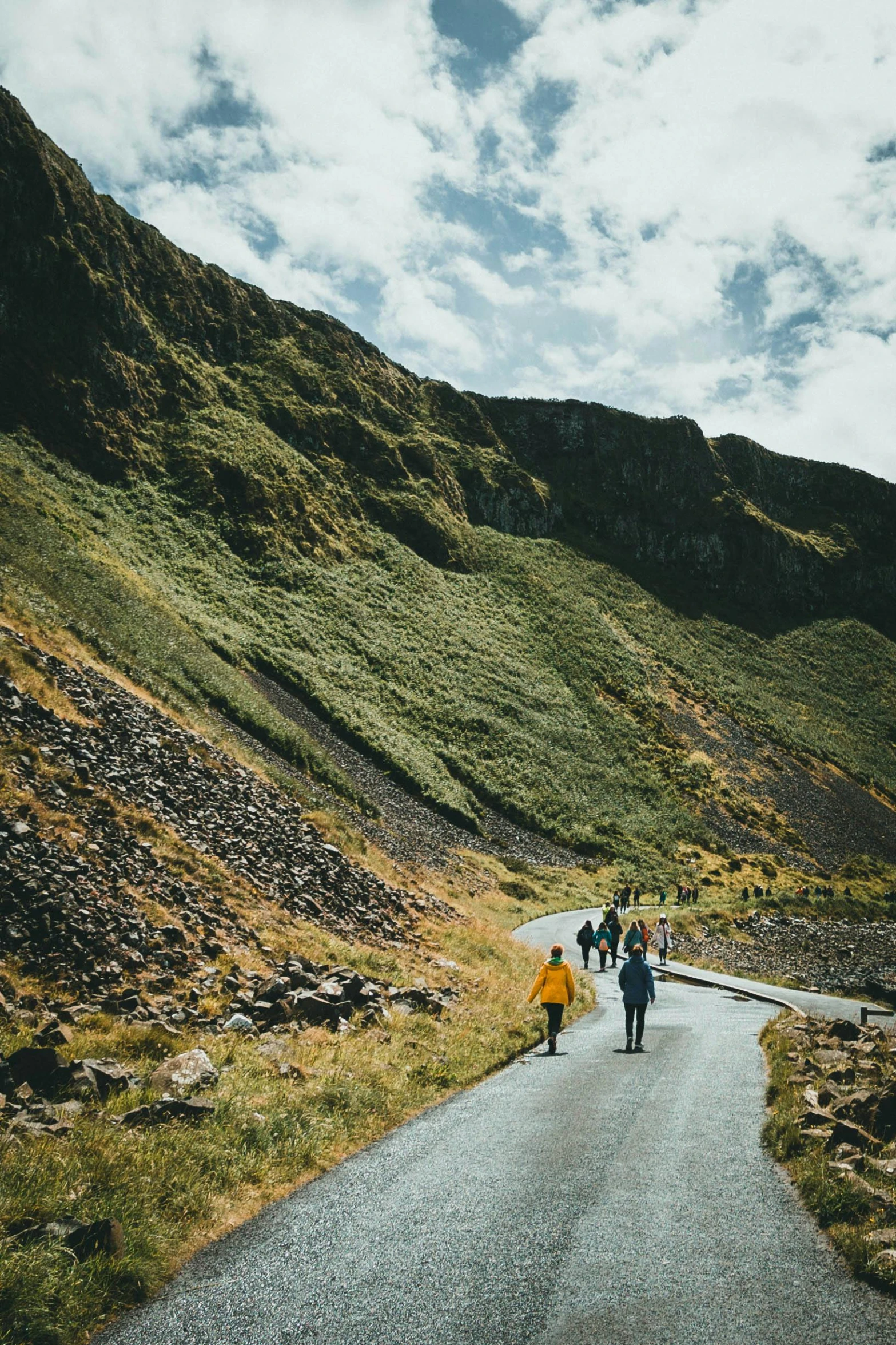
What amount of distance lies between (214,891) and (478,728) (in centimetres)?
4672

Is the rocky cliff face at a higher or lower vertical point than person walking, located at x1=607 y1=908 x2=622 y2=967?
higher

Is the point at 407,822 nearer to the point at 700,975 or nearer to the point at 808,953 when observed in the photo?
the point at 700,975

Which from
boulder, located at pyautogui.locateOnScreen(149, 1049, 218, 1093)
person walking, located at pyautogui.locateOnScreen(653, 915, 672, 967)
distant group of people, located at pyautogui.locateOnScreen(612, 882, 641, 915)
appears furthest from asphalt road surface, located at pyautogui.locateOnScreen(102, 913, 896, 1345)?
distant group of people, located at pyautogui.locateOnScreen(612, 882, 641, 915)

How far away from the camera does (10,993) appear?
8.70 m

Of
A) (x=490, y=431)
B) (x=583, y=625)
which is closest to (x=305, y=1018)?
(x=583, y=625)

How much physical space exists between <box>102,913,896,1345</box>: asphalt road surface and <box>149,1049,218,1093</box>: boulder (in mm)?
1874

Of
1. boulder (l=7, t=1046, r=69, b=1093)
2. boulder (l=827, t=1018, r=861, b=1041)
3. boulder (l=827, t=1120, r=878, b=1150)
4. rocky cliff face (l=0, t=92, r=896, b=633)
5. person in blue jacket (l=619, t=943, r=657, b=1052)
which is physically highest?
rocky cliff face (l=0, t=92, r=896, b=633)

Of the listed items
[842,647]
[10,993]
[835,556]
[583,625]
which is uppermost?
[835,556]

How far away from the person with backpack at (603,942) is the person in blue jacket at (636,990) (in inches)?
492

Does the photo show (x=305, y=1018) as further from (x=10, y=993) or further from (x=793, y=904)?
(x=793, y=904)

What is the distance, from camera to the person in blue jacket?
12.4 metres

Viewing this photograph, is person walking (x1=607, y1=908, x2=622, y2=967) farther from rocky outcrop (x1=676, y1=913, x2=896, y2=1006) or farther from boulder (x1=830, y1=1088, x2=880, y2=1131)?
boulder (x1=830, y1=1088, x2=880, y2=1131)

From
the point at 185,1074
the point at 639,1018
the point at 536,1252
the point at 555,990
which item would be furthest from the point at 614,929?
the point at 536,1252

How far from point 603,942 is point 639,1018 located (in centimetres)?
1318
